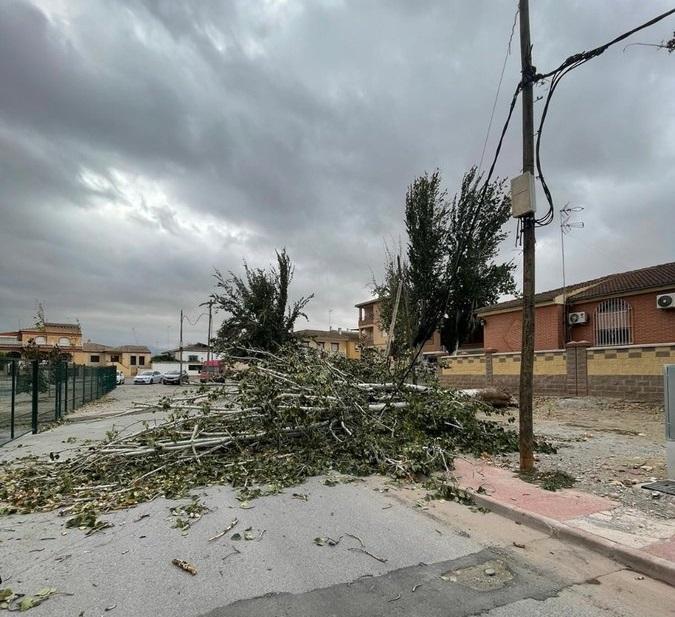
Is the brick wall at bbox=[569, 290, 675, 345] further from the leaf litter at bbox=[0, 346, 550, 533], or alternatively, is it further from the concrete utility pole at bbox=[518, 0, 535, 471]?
the concrete utility pole at bbox=[518, 0, 535, 471]

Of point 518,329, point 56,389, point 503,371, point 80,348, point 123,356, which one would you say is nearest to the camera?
point 56,389

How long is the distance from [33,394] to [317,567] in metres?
11.4

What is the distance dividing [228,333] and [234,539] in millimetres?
22816

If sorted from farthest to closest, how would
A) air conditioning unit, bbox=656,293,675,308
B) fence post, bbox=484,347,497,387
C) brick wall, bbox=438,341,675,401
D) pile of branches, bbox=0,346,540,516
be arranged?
fence post, bbox=484,347,497,387 < air conditioning unit, bbox=656,293,675,308 < brick wall, bbox=438,341,675,401 < pile of branches, bbox=0,346,540,516

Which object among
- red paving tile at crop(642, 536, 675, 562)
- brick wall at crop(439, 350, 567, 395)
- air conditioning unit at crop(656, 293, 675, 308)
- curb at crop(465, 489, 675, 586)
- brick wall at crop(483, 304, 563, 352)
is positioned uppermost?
air conditioning unit at crop(656, 293, 675, 308)

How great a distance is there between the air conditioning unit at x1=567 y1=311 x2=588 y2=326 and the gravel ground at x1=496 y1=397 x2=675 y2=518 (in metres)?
5.61

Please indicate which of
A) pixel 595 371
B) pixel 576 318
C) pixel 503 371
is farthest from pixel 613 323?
pixel 503 371

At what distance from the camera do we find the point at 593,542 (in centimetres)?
430

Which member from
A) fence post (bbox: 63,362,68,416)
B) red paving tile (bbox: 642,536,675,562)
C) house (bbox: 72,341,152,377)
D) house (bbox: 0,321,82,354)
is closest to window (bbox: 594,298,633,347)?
red paving tile (bbox: 642,536,675,562)

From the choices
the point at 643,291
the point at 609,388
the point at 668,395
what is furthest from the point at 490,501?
the point at 643,291

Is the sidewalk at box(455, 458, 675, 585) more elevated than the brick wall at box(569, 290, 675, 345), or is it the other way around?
the brick wall at box(569, 290, 675, 345)

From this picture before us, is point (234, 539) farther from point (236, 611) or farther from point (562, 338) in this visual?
point (562, 338)

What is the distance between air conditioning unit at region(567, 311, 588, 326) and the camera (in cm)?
2017

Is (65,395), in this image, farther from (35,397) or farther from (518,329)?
(518,329)
